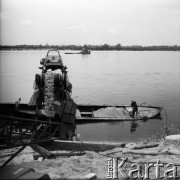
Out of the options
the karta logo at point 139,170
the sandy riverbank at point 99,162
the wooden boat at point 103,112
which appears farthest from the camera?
the wooden boat at point 103,112


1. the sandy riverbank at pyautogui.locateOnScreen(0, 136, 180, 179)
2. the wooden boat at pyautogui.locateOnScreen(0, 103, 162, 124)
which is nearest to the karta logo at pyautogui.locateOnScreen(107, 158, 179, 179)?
Answer: the sandy riverbank at pyautogui.locateOnScreen(0, 136, 180, 179)

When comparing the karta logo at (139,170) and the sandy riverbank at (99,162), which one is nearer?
the karta logo at (139,170)

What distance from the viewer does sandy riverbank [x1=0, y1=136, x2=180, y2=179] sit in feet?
27.9

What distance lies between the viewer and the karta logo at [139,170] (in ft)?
27.0

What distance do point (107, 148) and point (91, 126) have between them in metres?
11.8

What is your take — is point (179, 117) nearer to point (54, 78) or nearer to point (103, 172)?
point (54, 78)

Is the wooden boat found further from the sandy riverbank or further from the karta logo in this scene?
the karta logo

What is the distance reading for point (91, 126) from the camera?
79.8 ft

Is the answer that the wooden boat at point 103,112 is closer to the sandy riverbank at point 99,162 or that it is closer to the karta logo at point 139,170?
the sandy riverbank at point 99,162

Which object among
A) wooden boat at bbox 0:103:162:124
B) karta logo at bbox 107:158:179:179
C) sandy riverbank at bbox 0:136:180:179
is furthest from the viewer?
wooden boat at bbox 0:103:162:124

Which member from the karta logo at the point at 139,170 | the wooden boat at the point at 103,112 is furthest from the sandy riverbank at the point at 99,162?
the wooden boat at the point at 103,112

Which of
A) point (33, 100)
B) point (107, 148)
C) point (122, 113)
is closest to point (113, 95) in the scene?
point (122, 113)

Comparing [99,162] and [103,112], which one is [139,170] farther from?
[103,112]

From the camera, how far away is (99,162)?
9.43m
